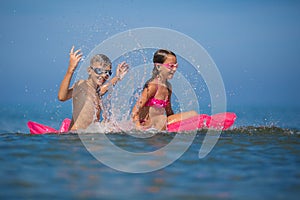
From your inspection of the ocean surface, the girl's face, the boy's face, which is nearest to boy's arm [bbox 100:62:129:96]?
the boy's face

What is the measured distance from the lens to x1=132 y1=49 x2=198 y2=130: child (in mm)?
9906

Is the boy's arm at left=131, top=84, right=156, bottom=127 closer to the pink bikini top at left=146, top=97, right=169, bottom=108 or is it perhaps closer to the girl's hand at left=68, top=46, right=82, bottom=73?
the pink bikini top at left=146, top=97, right=169, bottom=108

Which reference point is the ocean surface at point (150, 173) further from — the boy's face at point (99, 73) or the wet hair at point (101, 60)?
the wet hair at point (101, 60)

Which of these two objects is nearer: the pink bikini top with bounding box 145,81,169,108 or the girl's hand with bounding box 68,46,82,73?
the girl's hand with bounding box 68,46,82,73

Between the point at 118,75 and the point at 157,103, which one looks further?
the point at 157,103

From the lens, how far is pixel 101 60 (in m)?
8.98

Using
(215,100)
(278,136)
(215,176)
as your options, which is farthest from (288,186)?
(215,100)

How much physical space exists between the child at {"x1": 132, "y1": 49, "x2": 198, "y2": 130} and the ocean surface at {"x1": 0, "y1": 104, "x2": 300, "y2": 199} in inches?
84.5

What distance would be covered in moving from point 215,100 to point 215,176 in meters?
4.31

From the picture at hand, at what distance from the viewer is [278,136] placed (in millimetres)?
8578

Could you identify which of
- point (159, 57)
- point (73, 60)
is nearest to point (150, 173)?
point (73, 60)

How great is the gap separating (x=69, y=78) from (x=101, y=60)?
3.19 ft

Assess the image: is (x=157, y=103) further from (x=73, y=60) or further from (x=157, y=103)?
(x=73, y=60)

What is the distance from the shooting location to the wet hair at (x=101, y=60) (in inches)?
353
